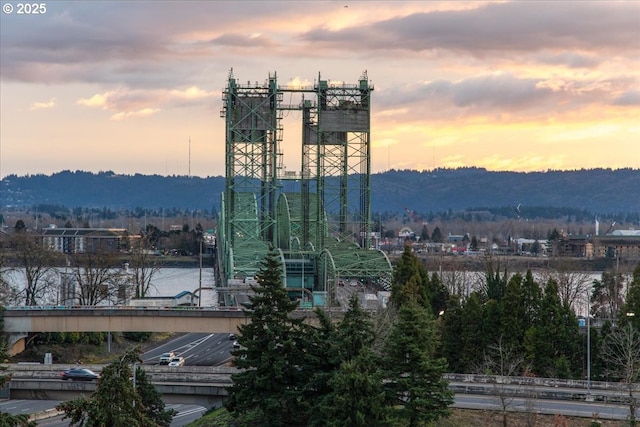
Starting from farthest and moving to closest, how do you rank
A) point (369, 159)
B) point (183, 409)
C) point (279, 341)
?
point (369, 159) → point (183, 409) → point (279, 341)

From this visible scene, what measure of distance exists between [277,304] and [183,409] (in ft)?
68.6

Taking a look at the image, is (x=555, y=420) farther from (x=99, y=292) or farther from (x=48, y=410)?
(x=99, y=292)

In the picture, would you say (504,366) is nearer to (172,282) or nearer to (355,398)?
(355,398)

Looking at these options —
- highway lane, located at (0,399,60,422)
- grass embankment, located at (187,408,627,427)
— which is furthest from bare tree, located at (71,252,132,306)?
grass embankment, located at (187,408,627,427)

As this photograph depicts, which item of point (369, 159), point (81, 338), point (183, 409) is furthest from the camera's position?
point (369, 159)

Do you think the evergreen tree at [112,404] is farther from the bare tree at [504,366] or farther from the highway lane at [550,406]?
the bare tree at [504,366]

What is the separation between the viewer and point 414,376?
39.2 meters

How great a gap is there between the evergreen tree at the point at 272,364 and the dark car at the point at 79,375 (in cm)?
1203

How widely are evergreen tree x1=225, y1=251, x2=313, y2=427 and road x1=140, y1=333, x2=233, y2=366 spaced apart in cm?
2428

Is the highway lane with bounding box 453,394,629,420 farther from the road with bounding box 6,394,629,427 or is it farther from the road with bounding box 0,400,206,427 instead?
the road with bounding box 0,400,206,427

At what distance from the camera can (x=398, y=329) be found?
39.8m

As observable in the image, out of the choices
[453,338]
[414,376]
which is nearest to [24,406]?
[453,338]

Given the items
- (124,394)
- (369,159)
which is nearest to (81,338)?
(369,159)

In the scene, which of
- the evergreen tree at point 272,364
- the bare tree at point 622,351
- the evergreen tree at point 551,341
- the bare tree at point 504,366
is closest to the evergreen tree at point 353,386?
the evergreen tree at point 272,364
